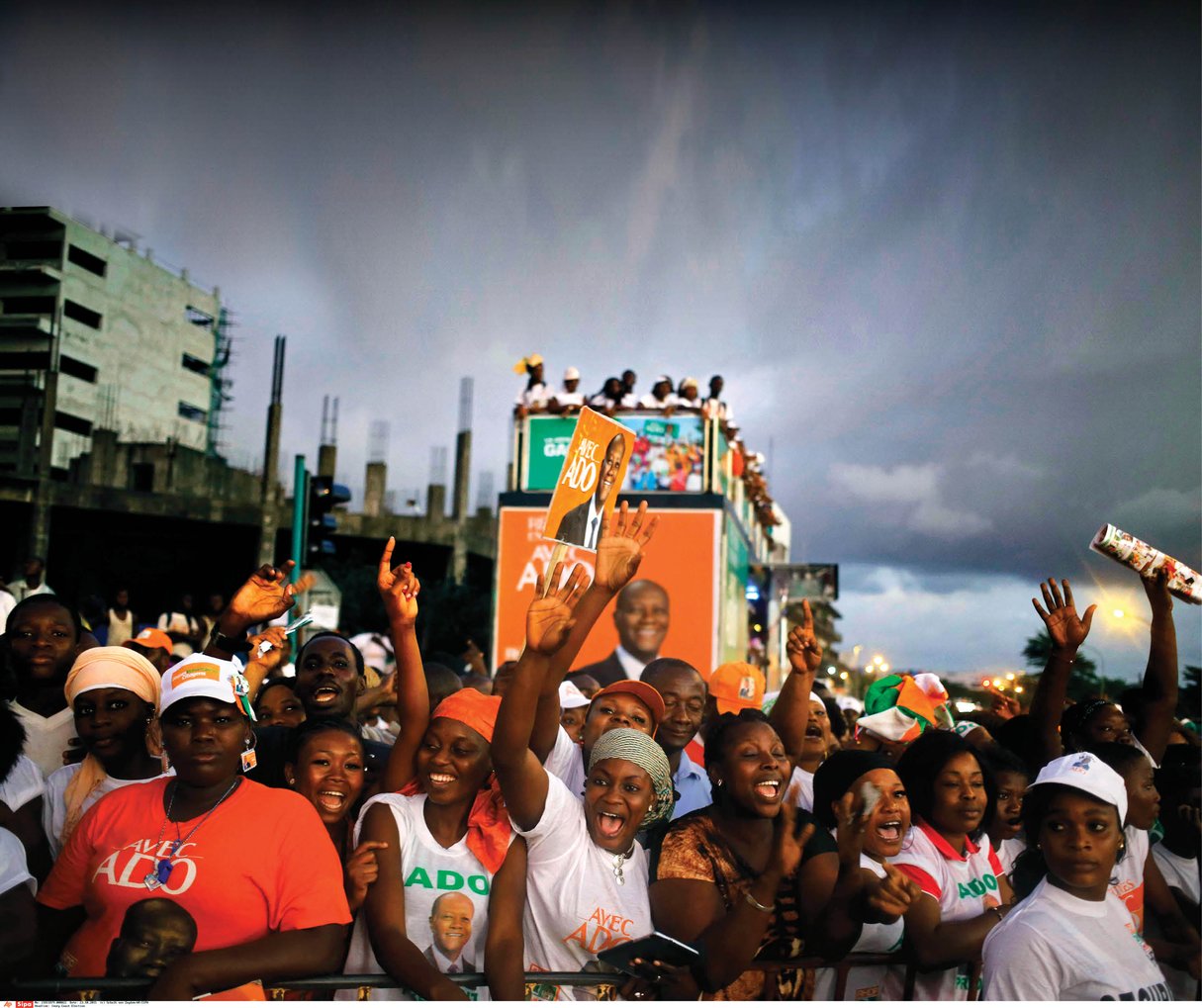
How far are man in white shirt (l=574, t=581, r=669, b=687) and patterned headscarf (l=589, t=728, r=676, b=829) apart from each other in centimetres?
1200

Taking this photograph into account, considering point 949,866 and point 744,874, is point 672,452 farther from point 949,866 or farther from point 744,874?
point 744,874

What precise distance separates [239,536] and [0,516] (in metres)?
6.92

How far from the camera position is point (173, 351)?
5175 centimetres

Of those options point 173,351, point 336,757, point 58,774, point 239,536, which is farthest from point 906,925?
point 173,351

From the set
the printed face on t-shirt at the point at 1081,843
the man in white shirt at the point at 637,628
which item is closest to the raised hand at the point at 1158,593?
the printed face on t-shirt at the point at 1081,843

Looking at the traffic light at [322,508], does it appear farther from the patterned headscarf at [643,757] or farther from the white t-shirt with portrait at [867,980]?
the white t-shirt with portrait at [867,980]

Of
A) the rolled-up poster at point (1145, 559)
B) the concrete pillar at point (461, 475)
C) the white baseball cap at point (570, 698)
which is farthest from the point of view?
the concrete pillar at point (461, 475)

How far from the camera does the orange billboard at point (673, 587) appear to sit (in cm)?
1609

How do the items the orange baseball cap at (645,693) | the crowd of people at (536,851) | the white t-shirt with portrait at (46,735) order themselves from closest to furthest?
the crowd of people at (536,851) < the white t-shirt with portrait at (46,735) < the orange baseball cap at (645,693)

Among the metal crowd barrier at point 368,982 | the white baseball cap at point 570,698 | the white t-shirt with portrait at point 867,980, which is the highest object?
the white baseball cap at point 570,698

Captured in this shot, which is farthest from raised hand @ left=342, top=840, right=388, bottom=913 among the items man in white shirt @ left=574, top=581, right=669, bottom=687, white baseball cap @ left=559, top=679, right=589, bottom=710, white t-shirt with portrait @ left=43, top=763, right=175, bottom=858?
man in white shirt @ left=574, top=581, right=669, bottom=687

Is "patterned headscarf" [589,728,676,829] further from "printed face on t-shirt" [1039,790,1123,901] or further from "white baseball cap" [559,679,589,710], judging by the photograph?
"white baseball cap" [559,679,589,710]

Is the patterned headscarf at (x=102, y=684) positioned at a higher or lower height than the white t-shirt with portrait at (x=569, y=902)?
higher

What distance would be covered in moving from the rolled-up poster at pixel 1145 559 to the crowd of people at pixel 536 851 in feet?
2.49
